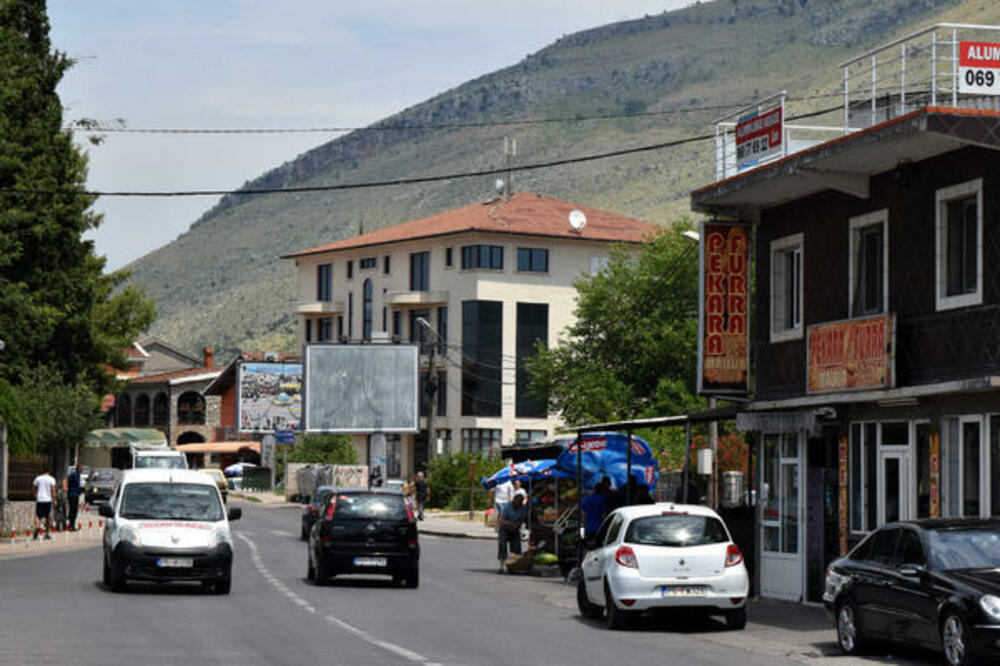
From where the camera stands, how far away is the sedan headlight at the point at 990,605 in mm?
16734

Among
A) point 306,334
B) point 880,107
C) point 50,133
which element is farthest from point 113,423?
point 880,107

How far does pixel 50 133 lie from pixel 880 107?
38.6 metres

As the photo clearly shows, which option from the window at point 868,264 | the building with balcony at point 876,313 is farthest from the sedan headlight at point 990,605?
the window at point 868,264

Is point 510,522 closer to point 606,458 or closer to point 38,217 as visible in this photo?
point 606,458

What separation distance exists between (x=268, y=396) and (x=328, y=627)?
74.2m

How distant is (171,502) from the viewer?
2792 cm

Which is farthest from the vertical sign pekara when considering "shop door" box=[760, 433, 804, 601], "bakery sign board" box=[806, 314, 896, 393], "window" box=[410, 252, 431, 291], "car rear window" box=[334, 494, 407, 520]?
"window" box=[410, 252, 431, 291]

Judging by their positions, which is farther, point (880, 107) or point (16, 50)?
point (16, 50)

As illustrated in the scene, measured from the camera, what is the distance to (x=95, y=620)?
71.6 ft

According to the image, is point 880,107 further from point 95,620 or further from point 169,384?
point 169,384

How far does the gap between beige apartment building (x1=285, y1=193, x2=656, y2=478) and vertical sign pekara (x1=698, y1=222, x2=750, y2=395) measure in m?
62.7

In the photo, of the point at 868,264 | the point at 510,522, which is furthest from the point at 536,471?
the point at 868,264

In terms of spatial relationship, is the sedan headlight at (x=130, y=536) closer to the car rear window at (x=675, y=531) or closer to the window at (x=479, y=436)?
the car rear window at (x=675, y=531)

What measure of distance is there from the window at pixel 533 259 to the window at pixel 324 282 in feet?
53.6
